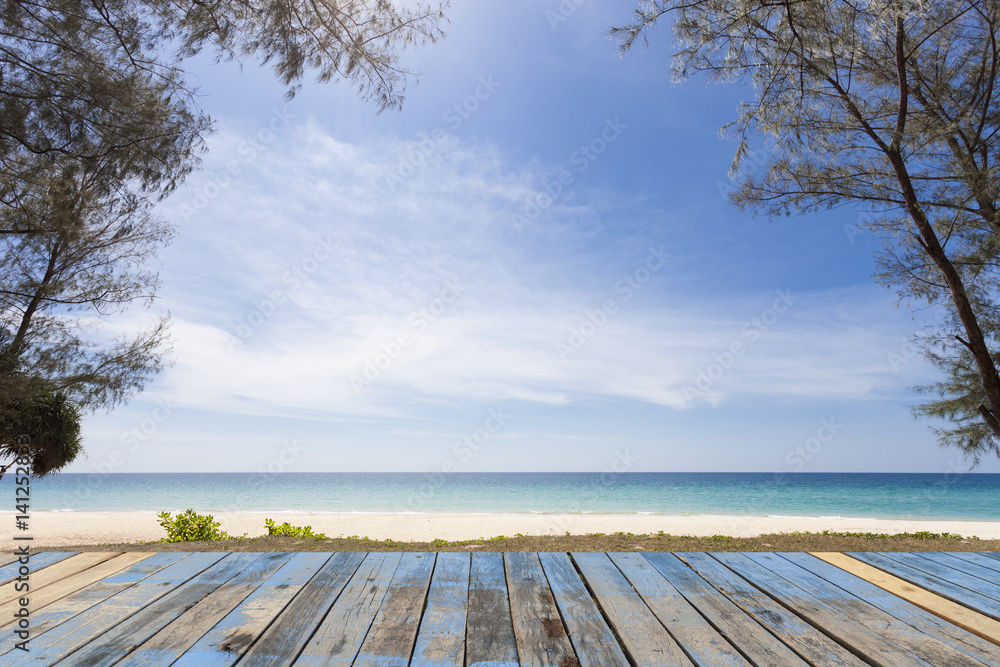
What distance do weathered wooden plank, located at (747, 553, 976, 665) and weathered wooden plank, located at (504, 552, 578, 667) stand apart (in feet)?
2.99

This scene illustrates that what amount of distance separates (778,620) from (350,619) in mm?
1278

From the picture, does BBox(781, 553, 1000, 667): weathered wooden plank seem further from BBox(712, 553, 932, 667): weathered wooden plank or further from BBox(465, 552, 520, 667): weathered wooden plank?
BBox(465, 552, 520, 667): weathered wooden plank

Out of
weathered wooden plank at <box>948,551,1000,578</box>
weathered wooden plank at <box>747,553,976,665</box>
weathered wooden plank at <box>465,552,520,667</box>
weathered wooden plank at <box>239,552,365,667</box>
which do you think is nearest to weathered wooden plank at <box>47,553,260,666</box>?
weathered wooden plank at <box>239,552,365,667</box>

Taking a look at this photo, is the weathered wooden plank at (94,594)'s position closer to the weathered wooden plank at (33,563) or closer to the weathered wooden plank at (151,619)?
the weathered wooden plank at (151,619)

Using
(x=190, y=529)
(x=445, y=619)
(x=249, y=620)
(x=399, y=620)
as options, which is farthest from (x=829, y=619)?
(x=190, y=529)

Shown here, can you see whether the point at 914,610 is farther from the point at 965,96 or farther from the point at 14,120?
the point at 965,96

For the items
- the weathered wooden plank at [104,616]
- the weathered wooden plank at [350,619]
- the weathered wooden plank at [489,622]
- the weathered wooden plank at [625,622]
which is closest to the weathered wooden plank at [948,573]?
the weathered wooden plank at [625,622]

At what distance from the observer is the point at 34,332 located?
20.0 feet

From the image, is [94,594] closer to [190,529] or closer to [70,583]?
[70,583]

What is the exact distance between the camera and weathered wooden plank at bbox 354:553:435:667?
142cm

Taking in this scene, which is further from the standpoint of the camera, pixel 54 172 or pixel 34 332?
pixel 34 332

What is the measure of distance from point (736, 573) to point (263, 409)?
155 feet

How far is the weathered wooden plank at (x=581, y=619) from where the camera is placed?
142 cm

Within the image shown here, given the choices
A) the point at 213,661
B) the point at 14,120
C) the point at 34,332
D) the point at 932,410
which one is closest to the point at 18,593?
the point at 213,661
